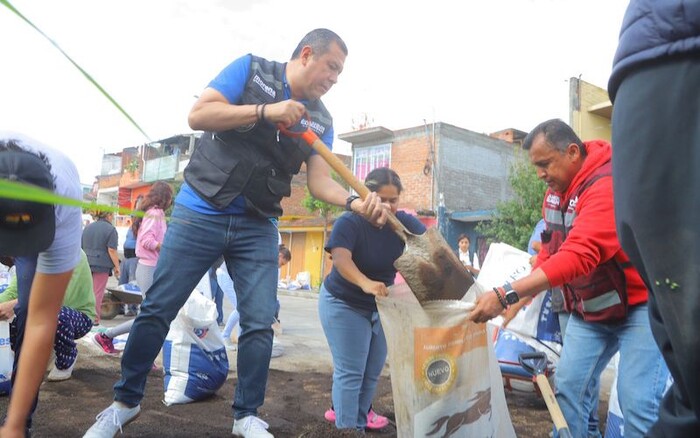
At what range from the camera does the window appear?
23.7m

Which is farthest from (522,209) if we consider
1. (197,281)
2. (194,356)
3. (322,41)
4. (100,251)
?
(197,281)

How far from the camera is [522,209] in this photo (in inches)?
627

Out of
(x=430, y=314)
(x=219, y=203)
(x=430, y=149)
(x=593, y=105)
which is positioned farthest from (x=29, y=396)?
(x=430, y=149)

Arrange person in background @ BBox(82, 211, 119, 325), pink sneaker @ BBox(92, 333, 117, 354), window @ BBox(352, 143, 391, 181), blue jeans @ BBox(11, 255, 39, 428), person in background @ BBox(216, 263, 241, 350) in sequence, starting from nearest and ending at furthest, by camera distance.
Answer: blue jeans @ BBox(11, 255, 39, 428), pink sneaker @ BBox(92, 333, 117, 354), person in background @ BBox(216, 263, 241, 350), person in background @ BBox(82, 211, 119, 325), window @ BBox(352, 143, 391, 181)

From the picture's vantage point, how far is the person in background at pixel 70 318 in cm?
356

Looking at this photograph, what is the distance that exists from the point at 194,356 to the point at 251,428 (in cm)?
119

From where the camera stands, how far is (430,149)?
2216 centimetres

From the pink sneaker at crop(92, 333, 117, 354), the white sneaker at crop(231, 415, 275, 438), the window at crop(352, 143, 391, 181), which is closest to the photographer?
the white sneaker at crop(231, 415, 275, 438)

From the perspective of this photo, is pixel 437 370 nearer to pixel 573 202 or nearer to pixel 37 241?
pixel 573 202

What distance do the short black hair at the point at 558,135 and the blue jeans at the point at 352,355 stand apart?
127cm

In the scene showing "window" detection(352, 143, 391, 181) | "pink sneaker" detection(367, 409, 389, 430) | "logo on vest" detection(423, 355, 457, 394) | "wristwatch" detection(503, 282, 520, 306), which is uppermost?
"window" detection(352, 143, 391, 181)

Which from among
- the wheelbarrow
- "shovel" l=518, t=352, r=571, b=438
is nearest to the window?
the wheelbarrow

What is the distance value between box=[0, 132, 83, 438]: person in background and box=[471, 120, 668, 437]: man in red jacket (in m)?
1.51

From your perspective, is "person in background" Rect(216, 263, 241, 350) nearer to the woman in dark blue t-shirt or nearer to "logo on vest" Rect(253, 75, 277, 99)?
the woman in dark blue t-shirt
